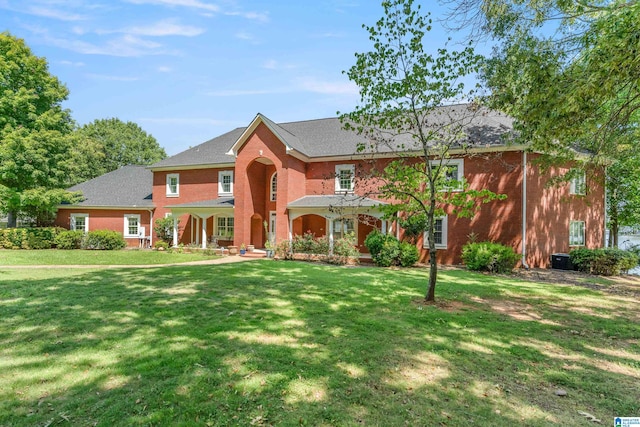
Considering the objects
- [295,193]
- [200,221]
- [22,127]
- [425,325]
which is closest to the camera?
[425,325]

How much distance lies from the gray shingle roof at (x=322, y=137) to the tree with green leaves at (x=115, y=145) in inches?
991

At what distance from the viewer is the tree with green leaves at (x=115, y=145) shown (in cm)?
4291

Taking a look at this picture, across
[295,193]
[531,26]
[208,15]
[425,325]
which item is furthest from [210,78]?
[425,325]

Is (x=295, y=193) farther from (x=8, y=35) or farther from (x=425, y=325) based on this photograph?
(x=8, y=35)

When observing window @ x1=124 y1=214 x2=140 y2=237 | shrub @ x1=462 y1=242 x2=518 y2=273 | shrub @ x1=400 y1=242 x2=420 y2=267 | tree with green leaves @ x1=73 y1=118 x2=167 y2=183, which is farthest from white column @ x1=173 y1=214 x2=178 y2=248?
tree with green leaves @ x1=73 y1=118 x2=167 y2=183

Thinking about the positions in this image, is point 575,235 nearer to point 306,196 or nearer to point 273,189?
point 306,196

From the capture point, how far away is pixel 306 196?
2136cm

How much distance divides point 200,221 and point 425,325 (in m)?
21.2

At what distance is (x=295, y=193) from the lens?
20547 millimetres

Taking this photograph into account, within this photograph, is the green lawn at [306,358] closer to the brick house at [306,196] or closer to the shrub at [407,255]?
the brick house at [306,196]

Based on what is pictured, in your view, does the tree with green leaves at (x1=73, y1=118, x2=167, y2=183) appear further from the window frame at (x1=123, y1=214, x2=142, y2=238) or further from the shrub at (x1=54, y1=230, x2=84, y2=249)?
the shrub at (x1=54, y1=230, x2=84, y2=249)

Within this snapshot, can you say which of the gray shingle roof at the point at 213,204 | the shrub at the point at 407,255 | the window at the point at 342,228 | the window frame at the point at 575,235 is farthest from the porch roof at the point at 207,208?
the window frame at the point at 575,235

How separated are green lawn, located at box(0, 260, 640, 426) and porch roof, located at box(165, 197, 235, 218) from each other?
1226 centimetres

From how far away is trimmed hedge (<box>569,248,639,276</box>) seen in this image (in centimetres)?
1509
